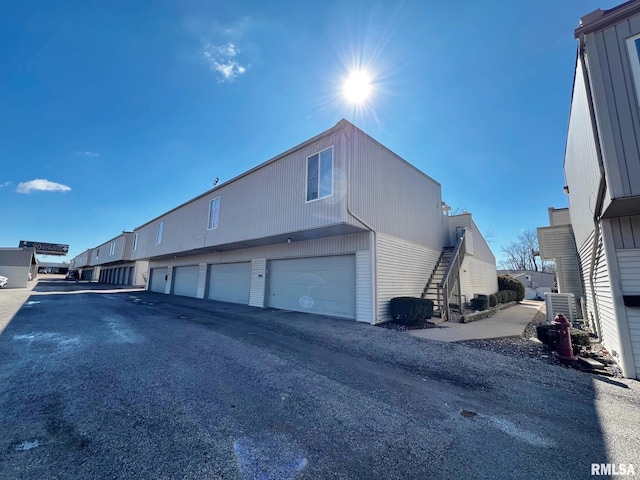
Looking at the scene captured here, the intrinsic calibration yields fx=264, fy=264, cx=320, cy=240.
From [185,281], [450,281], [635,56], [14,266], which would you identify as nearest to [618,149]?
[635,56]

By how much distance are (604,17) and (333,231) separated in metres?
7.13

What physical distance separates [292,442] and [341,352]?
10.3ft

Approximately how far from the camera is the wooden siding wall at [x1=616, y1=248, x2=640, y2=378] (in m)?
4.32

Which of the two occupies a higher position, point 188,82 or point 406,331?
point 188,82

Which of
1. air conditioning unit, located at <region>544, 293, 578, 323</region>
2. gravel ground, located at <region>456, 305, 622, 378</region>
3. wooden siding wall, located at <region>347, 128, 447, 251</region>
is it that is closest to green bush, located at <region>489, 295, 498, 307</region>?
air conditioning unit, located at <region>544, 293, 578, 323</region>

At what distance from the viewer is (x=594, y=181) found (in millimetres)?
5074

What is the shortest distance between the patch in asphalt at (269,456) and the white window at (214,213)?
1212cm

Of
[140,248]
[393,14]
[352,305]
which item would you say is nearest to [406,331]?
[352,305]

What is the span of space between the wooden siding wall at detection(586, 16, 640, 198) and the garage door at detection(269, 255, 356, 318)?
6.43m

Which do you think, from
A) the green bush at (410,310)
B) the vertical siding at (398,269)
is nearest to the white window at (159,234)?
the vertical siding at (398,269)

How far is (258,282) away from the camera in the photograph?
40.9 feet

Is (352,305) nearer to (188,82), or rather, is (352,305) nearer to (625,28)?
(625,28)

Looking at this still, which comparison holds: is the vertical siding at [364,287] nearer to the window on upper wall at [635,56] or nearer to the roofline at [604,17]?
the window on upper wall at [635,56]

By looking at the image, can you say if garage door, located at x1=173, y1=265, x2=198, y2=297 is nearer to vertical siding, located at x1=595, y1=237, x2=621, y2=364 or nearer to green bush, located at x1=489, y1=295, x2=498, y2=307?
green bush, located at x1=489, y1=295, x2=498, y2=307
